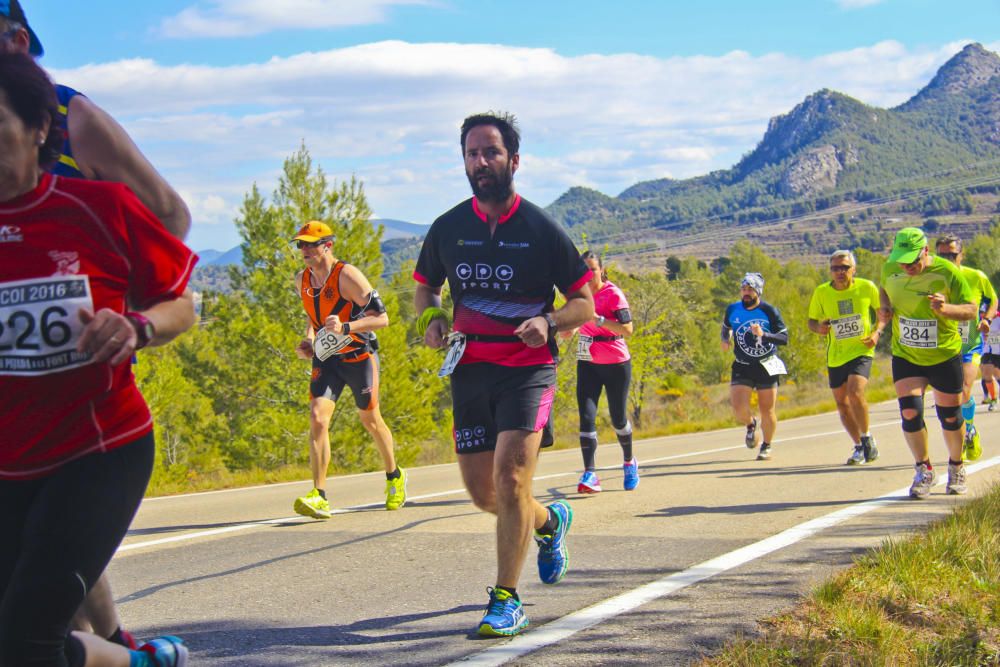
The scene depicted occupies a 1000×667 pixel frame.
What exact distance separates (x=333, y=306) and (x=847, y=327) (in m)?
5.73

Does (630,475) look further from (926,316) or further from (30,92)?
(30,92)

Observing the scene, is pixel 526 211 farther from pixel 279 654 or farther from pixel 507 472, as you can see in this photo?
pixel 279 654

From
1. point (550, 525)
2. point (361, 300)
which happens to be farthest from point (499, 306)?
point (361, 300)

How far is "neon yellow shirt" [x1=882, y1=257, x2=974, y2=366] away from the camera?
8.93 metres

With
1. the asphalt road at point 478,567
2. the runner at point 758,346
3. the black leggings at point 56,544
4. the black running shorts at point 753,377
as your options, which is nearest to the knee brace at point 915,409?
the asphalt road at point 478,567

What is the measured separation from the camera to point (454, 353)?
540cm

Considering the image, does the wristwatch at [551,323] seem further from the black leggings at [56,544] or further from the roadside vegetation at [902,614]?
the black leggings at [56,544]

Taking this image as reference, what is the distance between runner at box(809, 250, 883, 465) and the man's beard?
6987 mm

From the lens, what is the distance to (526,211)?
17.8 feet

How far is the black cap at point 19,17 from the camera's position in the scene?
11.2 feet

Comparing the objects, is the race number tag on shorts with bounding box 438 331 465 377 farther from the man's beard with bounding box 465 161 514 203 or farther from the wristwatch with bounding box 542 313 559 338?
the man's beard with bounding box 465 161 514 203

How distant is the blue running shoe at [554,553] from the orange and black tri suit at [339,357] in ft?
11.7

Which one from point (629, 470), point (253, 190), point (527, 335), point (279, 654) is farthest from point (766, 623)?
point (253, 190)

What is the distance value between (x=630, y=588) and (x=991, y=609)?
1719mm
